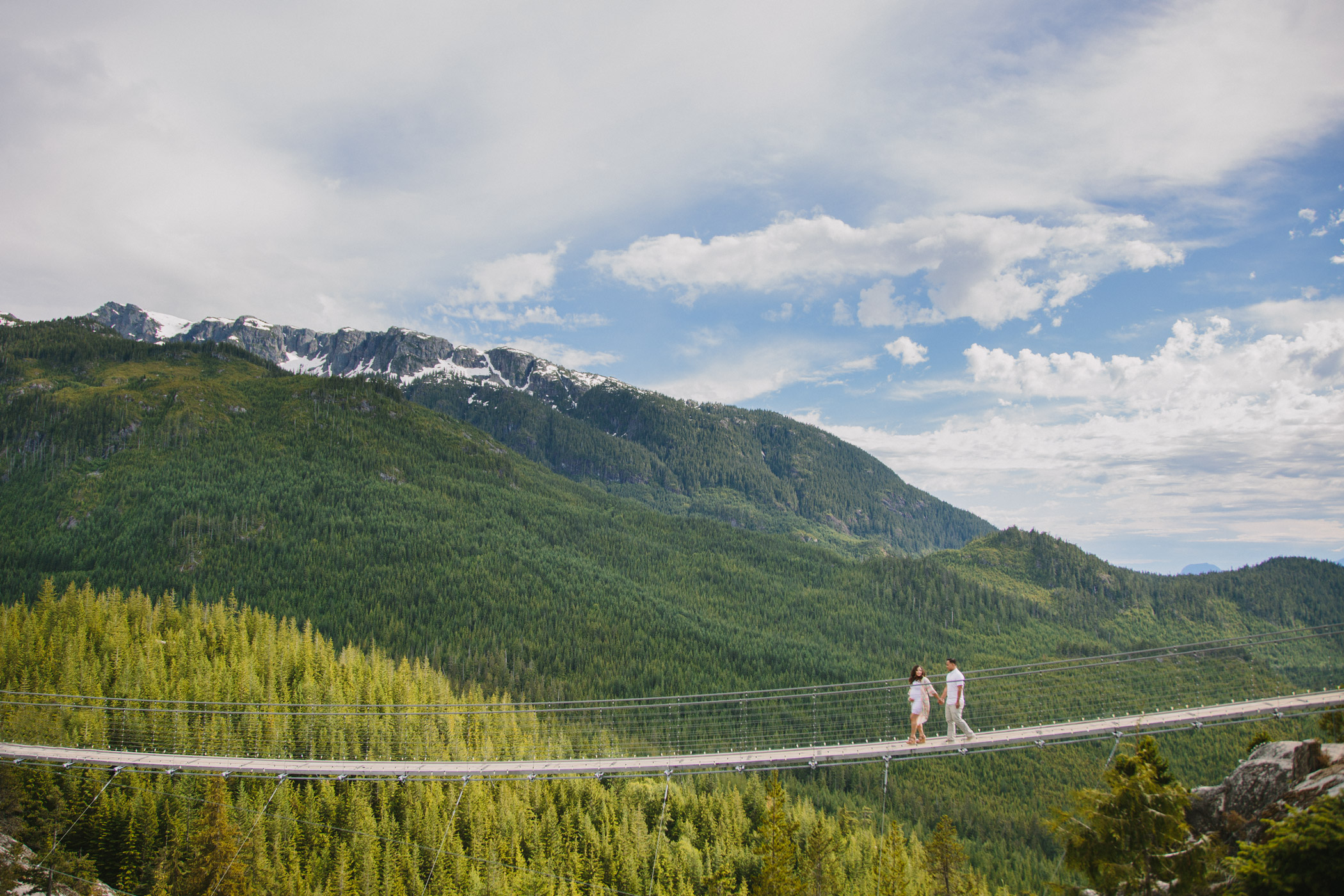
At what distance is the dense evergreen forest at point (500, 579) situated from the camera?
311ft

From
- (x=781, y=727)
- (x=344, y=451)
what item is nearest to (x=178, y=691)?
(x=781, y=727)

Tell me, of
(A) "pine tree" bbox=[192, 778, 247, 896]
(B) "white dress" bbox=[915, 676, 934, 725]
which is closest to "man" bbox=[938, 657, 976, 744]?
(B) "white dress" bbox=[915, 676, 934, 725]

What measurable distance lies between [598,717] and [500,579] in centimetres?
4732

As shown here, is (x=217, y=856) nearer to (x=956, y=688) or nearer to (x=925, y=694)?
(x=925, y=694)

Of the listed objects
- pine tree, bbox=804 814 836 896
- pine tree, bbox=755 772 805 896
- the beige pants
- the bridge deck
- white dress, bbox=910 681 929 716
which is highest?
white dress, bbox=910 681 929 716

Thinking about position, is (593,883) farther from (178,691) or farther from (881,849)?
(178,691)

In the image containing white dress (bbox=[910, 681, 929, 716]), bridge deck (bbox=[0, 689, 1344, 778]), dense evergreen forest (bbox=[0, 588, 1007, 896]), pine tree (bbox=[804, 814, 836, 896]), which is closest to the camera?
white dress (bbox=[910, 681, 929, 716])

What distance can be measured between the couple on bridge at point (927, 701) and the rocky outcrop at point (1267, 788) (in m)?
5.85

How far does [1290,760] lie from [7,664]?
79634 mm

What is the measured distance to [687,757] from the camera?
80.6 ft

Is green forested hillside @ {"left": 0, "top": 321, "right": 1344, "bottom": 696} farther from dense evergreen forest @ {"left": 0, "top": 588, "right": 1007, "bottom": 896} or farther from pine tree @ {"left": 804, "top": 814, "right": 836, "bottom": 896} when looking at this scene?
pine tree @ {"left": 804, "top": 814, "right": 836, "bottom": 896}

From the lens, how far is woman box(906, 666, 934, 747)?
18953 millimetres

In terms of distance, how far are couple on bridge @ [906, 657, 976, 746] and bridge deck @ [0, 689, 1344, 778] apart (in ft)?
1.16

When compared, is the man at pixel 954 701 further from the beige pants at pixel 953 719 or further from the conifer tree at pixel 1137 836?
the conifer tree at pixel 1137 836
